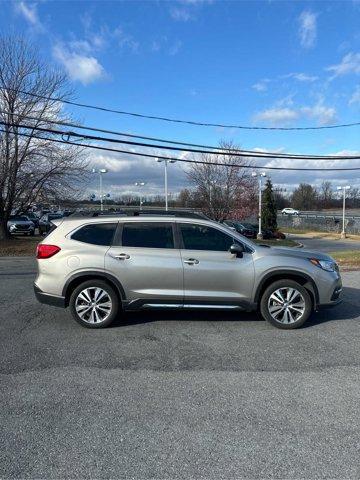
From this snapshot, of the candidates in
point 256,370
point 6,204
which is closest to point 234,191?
point 6,204

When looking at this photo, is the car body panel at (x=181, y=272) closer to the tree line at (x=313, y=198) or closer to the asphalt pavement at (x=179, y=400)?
the asphalt pavement at (x=179, y=400)

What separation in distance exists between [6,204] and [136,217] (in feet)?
57.4

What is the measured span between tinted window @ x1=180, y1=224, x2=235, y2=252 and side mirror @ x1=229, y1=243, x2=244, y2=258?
14cm

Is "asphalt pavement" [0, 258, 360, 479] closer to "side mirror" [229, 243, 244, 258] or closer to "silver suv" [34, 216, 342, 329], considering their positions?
"silver suv" [34, 216, 342, 329]

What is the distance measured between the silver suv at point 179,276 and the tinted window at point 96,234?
0.02 metres

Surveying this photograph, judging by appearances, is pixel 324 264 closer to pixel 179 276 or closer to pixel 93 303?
pixel 179 276

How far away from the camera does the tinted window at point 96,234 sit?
21.9 ft

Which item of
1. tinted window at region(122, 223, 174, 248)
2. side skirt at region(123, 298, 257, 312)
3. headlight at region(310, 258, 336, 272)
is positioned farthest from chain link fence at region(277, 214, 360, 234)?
tinted window at region(122, 223, 174, 248)

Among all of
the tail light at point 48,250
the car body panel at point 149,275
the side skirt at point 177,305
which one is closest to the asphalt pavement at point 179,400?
the side skirt at point 177,305

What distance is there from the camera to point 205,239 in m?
6.65

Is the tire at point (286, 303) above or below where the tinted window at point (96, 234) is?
below

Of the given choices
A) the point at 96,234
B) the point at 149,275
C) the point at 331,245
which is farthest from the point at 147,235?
the point at 331,245

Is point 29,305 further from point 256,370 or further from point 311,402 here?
point 311,402

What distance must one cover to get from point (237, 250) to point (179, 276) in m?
0.94
